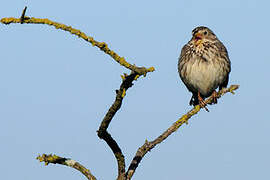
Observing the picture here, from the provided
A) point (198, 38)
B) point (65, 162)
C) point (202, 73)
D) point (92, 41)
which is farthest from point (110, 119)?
point (198, 38)

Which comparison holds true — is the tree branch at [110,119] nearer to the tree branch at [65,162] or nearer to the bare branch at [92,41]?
the bare branch at [92,41]

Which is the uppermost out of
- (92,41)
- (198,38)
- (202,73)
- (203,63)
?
(198,38)

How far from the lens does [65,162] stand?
13.1 feet

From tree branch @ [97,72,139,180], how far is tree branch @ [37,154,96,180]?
10.7 inches

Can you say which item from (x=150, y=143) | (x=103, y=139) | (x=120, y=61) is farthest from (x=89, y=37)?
(x=150, y=143)

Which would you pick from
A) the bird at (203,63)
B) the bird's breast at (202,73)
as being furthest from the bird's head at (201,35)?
the bird's breast at (202,73)

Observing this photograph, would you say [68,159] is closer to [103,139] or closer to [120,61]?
[103,139]

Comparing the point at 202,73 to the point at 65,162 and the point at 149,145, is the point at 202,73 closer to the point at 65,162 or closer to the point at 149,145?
the point at 149,145

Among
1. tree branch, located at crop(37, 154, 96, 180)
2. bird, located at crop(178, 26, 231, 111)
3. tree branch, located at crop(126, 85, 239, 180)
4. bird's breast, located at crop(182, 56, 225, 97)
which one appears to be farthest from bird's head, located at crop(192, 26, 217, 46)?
tree branch, located at crop(37, 154, 96, 180)

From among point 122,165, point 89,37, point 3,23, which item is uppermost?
point 3,23

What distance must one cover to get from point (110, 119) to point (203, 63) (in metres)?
5.86

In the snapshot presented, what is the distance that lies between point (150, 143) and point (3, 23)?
165cm

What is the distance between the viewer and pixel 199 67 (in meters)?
9.03

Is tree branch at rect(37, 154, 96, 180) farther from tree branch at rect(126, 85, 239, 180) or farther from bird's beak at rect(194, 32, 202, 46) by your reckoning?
bird's beak at rect(194, 32, 202, 46)
